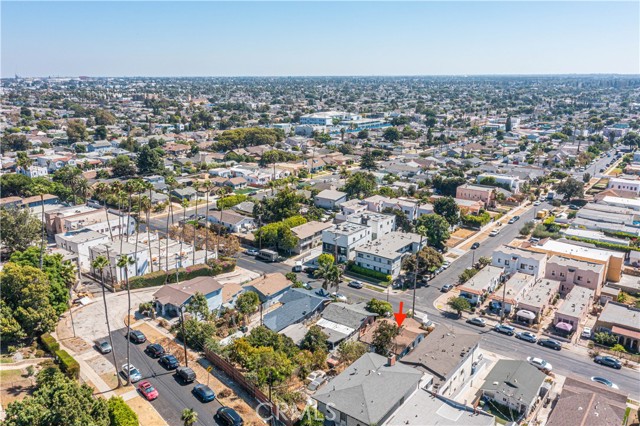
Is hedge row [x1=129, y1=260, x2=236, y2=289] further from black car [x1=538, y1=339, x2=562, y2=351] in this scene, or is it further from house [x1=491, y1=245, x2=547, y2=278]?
black car [x1=538, y1=339, x2=562, y2=351]

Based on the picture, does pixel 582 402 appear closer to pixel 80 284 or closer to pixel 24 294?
pixel 24 294

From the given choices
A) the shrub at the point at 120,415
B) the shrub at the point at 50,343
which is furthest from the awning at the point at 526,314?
the shrub at the point at 50,343

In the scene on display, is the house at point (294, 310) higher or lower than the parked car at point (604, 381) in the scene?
higher

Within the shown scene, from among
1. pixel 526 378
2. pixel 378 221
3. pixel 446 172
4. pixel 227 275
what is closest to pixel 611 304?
pixel 526 378

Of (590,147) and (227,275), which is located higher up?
(590,147)

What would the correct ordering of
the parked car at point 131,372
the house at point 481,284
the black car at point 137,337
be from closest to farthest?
1. the parked car at point 131,372
2. the black car at point 137,337
3. the house at point 481,284

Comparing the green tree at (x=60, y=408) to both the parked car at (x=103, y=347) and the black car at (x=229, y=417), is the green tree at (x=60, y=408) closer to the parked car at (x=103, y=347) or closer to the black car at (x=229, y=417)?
the black car at (x=229, y=417)

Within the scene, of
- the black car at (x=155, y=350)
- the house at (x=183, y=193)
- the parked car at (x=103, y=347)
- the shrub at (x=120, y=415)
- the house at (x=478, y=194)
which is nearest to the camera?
the shrub at (x=120, y=415)
